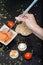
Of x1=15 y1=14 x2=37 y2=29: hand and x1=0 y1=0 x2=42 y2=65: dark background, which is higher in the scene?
x1=15 y1=14 x2=37 y2=29: hand

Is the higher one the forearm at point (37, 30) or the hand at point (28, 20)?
the hand at point (28, 20)

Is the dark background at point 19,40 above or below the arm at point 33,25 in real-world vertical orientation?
below

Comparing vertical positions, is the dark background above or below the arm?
below

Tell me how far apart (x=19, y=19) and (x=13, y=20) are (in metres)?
0.16

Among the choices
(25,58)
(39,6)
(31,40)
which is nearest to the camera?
(25,58)

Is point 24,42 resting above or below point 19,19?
below

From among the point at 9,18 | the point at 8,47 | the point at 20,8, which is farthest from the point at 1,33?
the point at 20,8

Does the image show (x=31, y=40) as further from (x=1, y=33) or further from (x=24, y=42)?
(x=1, y=33)

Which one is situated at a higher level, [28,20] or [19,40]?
[28,20]

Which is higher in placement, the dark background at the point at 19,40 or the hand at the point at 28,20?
the hand at the point at 28,20

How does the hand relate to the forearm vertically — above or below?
above

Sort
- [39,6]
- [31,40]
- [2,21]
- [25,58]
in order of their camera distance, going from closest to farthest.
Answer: [25,58]
[31,40]
[2,21]
[39,6]

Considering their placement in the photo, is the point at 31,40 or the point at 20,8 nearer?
the point at 31,40

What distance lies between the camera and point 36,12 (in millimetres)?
1445
